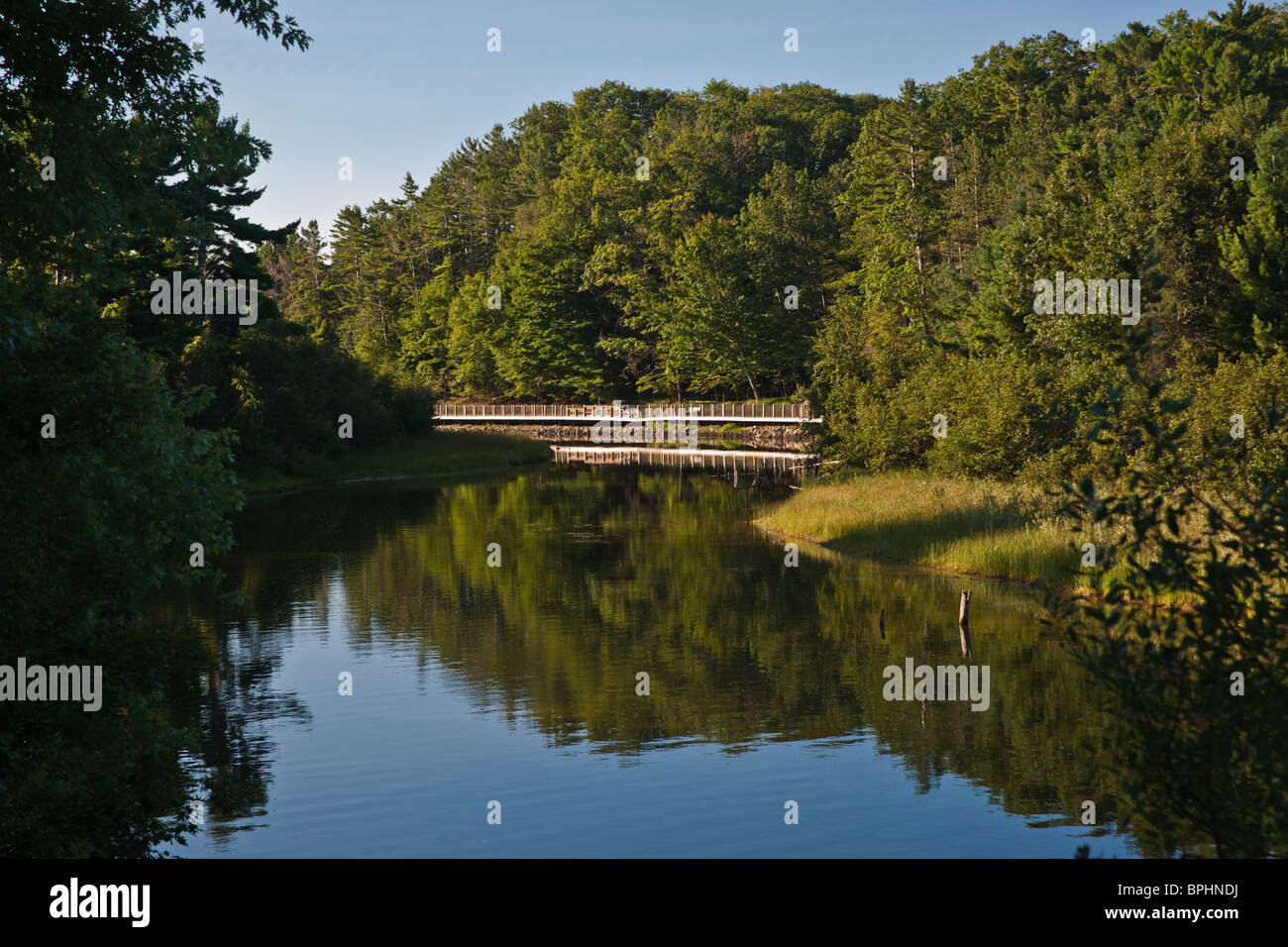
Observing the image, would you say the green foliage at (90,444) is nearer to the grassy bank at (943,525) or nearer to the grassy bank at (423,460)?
the grassy bank at (943,525)

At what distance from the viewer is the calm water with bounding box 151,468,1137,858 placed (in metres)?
16.2

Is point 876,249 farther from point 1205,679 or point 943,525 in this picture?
point 1205,679

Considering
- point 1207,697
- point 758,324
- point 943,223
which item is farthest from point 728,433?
point 1207,697

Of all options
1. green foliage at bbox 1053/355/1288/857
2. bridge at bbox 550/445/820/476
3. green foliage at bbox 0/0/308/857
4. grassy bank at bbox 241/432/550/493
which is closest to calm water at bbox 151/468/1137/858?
green foliage at bbox 1053/355/1288/857

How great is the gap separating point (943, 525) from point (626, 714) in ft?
62.9

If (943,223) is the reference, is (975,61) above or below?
above

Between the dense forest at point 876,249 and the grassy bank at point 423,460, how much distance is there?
17.1 metres

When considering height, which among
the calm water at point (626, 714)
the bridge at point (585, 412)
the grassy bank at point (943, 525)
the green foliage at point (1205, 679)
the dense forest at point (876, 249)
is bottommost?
the calm water at point (626, 714)

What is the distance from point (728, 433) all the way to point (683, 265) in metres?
19.6

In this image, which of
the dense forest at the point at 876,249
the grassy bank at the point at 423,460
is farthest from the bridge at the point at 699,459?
the dense forest at the point at 876,249

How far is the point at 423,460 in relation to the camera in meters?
82.8

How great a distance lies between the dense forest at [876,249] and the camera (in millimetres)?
46969
